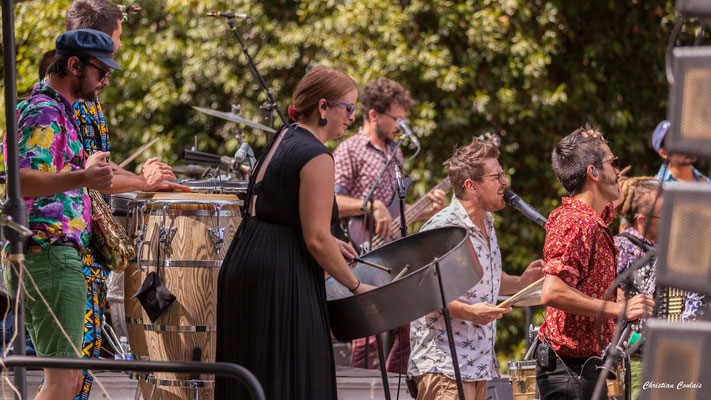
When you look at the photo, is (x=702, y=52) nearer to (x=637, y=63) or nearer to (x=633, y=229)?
(x=633, y=229)

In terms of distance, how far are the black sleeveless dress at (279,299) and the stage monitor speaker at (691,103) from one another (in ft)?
3.93

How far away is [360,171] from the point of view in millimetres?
5473

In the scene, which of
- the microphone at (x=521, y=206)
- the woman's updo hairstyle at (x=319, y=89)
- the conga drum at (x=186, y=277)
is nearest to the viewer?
the woman's updo hairstyle at (x=319, y=89)

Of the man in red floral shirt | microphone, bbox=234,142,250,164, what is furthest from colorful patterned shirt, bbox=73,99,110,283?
microphone, bbox=234,142,250,164

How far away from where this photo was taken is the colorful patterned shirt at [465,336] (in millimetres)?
3439

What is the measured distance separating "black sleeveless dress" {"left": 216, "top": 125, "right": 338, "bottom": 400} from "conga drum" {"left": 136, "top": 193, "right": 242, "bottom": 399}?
688mm

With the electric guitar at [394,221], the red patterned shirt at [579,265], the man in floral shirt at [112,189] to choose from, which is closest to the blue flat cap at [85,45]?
the man in floral shirt at [112,189]

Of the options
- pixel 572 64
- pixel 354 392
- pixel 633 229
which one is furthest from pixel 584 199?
pixel 572 64

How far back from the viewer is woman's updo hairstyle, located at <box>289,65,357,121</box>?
298 cm

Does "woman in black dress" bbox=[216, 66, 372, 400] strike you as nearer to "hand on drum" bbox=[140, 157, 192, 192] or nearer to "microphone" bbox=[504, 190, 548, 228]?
"hand on drum" bbox=[140, 157, 192, 192]

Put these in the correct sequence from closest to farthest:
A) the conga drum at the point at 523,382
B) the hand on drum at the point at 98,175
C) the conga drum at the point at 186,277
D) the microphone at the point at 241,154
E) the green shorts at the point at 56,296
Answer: the hand on drum at the point at 98,175 → the green shorts at the point at 56,296 → the conga drum at the point at 186,277 → the conga drum at the point at 523,382 → the microphone at the point at 241,154

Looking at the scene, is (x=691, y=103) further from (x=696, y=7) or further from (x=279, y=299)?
(x=279, y=299)

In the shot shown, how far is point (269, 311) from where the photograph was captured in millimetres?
2840

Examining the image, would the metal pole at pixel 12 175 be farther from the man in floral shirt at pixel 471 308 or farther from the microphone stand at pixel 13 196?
the man in floral shirt at pixel 471 308
